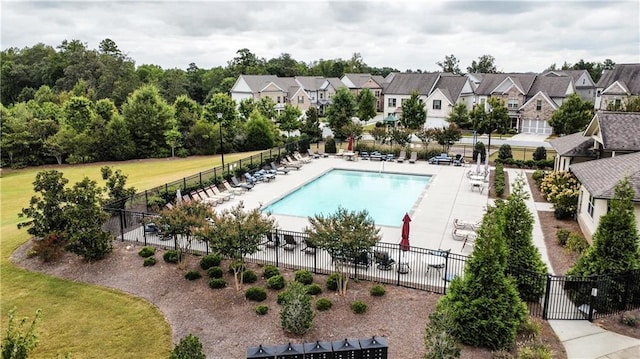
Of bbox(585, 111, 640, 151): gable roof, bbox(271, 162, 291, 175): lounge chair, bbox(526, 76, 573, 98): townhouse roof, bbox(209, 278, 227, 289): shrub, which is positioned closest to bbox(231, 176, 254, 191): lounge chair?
bbox(271, 162, 291, 175): lounge chair

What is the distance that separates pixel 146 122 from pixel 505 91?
43.5 meters

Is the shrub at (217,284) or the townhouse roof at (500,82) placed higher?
the townhouse roof at (500,82)

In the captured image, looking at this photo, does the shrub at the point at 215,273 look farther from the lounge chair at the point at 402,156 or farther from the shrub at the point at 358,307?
the lounge chair at the point at 402,156

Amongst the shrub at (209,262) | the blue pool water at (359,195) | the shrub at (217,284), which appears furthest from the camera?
the blue pool water at (359,195)

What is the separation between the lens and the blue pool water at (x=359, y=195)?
968 inches

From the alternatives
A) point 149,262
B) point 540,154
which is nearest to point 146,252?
point 149,262

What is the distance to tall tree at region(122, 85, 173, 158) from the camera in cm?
4262

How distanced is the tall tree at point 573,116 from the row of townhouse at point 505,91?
247 inches

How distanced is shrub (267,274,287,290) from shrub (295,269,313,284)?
0.53m

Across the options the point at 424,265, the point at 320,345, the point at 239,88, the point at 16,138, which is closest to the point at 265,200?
the point at 424,265

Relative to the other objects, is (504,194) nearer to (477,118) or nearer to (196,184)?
(196,184)

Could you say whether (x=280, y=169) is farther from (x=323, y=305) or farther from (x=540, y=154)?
(x=323, y=305)

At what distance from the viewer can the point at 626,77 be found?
57.2 m

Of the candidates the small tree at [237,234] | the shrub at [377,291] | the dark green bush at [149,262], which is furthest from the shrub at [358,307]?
the dark green bush at [149,262]
